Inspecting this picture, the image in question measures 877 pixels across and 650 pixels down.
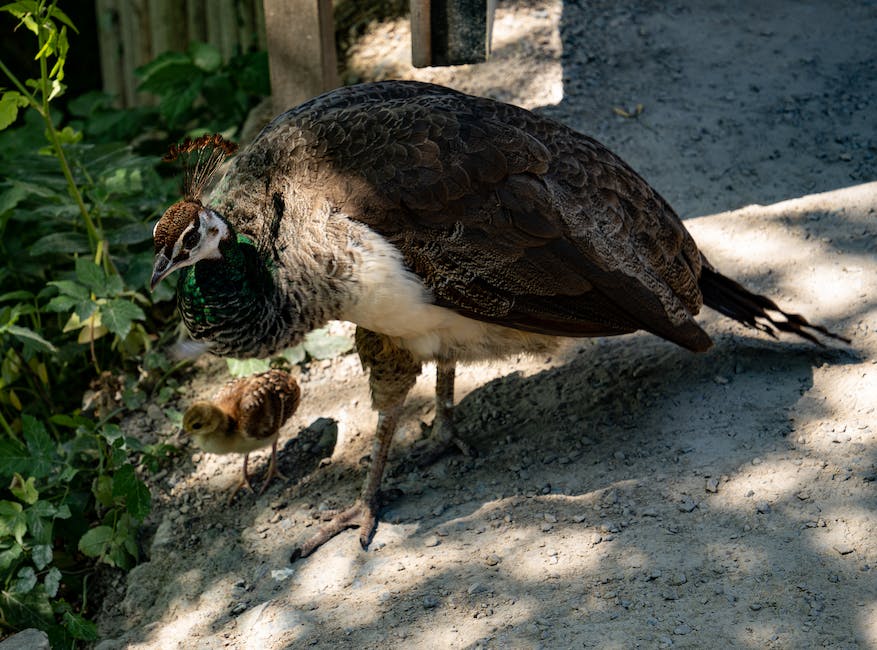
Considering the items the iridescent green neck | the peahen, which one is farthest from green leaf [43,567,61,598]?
the iridescent green neck

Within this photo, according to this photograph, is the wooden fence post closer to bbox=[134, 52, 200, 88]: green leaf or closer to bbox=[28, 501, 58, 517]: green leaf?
bbox=[134, 52, 200, 88]: green leaf

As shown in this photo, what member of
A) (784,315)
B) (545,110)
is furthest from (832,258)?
(545,110)

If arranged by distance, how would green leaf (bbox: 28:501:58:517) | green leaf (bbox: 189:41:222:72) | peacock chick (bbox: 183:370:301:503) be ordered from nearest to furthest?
green leaf (bbox: 28:501:58:517)
peacock chick (bbox: 183:370:301:503)
green leaf (bbox: 189:41:222:72)

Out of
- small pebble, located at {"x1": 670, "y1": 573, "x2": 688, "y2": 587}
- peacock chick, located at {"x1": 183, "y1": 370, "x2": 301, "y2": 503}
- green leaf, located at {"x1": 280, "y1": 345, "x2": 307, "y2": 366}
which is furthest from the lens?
green leaf, located at {"x1": 280, "y1": 345, "x2": 307, "y2": 366}

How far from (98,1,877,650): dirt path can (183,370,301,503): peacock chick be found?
259 mm

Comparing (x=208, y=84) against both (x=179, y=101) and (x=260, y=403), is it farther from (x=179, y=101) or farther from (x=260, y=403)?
(x=260, y=403)

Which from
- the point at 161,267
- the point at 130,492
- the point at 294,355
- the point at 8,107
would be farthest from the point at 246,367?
the point at 8,107

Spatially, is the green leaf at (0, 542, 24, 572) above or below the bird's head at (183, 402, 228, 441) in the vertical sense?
below

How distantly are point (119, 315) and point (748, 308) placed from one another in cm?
286

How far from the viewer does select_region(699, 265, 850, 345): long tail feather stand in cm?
409

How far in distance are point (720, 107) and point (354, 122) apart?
9.77 feet

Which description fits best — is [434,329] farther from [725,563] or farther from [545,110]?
[545,110]

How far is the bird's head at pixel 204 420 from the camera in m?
4.23

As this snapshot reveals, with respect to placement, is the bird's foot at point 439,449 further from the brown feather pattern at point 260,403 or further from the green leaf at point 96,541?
the green leaf at point 96,541
